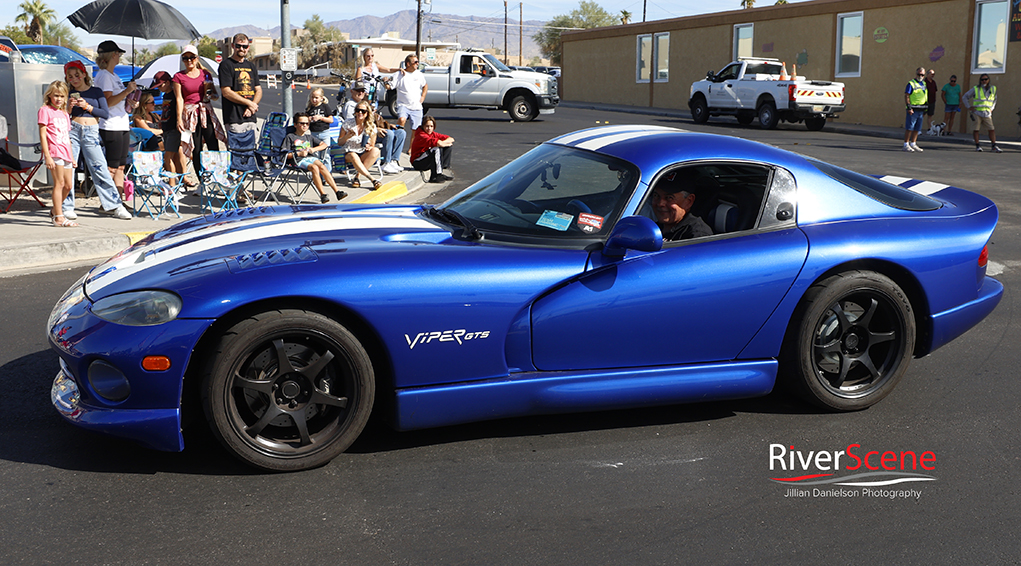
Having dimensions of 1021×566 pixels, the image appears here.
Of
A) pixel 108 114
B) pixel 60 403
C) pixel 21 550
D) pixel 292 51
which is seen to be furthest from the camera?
pixel 292 51

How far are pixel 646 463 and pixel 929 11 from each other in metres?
28.3

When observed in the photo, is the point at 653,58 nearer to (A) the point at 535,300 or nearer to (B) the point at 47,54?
(B) the point at 47,54

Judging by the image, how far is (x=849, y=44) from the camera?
3031 cm

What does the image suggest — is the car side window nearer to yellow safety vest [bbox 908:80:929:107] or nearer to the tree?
yellow safety vest [bbox 908:80:929:107]

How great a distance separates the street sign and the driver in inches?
389

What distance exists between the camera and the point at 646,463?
3688mm

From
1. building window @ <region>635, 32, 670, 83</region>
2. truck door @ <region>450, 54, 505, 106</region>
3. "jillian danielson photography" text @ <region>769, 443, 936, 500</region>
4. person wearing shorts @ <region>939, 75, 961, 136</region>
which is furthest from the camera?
building window @ <region>635, 32, 670, 83</region>

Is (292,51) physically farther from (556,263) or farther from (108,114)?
(556,263)

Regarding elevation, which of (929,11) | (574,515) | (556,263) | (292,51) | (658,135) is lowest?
(574,515)

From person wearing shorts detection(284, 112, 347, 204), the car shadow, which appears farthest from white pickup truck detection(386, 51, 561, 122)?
the car shadow

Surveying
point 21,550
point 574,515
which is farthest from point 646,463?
point 21,550

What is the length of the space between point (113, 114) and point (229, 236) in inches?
248

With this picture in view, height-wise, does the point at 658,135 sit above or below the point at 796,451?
above

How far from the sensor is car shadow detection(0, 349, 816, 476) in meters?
3.53
